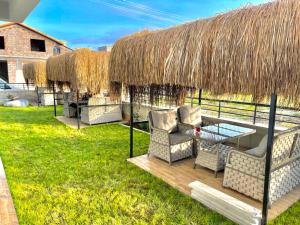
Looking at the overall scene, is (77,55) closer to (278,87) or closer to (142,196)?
(142,196)

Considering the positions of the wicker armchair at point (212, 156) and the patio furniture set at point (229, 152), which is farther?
the wicker armchair at point (212, 156)

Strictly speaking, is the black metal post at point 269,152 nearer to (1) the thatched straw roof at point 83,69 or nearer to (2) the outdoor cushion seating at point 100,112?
(1) the thatched straw roof at point 83,69

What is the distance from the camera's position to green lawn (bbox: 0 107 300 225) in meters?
2.69

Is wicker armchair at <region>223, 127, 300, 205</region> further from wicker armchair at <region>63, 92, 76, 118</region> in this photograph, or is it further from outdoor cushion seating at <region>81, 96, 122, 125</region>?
wicker armchair at <region>63, 92, 76, 118</region>

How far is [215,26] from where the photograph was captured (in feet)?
7.85

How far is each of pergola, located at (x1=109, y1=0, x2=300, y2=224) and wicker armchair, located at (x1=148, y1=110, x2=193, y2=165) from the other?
1.37 m

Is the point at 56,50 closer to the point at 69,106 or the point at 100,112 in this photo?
the point at 69,106

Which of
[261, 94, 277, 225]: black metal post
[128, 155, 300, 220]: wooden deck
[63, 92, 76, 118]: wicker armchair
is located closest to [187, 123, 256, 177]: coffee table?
[128, 155, 300, 220]: wooden deck

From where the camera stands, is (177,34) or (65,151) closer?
(177,34)

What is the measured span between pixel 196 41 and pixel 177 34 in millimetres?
427

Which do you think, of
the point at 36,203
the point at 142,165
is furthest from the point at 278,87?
the point at 36,203

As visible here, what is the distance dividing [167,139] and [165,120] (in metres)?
0.65

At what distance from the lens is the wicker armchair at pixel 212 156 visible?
369 cm

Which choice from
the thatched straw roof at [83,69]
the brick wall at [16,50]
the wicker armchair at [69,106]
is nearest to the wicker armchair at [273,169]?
the thatched straw roof at [83,69]
